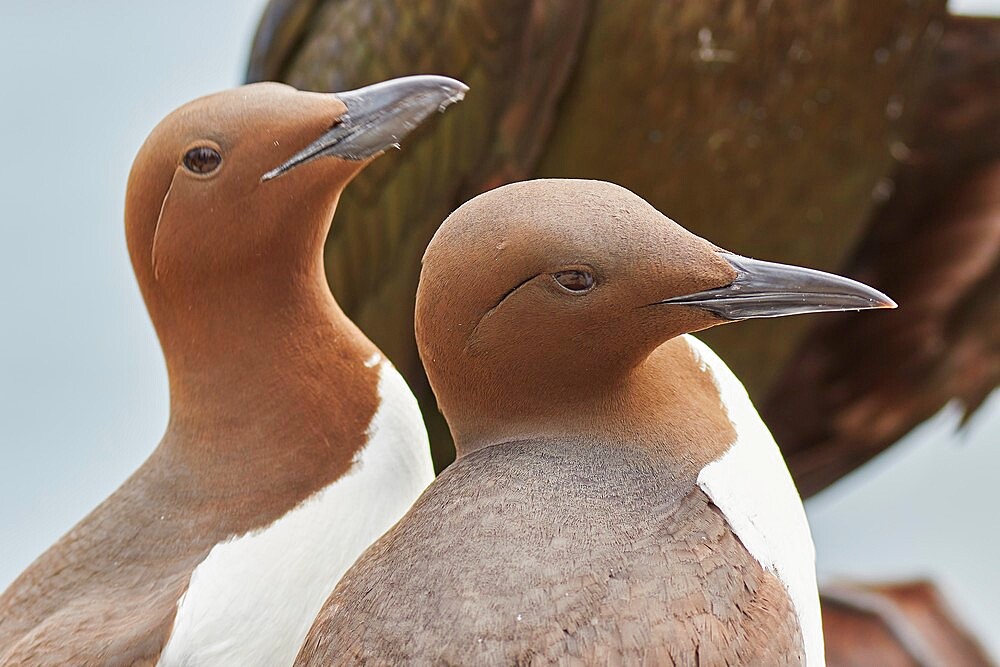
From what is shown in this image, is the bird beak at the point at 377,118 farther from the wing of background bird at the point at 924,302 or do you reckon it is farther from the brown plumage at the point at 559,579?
the wing of background bird at the point at 924,302

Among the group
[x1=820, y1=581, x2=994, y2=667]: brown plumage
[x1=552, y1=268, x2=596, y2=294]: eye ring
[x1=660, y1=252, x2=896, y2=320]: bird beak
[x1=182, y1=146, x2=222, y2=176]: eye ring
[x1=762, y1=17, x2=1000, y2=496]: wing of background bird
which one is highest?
[x1=660, y1=252, x2=896, y2=320]: bird beak

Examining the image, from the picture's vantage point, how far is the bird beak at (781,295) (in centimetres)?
80

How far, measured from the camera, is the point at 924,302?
204 centimetres

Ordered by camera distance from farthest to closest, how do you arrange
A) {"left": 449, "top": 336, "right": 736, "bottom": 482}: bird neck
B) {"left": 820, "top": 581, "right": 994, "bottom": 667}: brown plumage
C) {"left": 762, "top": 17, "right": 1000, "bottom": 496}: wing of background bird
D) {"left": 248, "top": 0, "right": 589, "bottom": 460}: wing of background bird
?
{"left": 820, "top": 581, "right": 994, "bottom": 667}: brown plumage < {"left": 762, "top": 17, "right": 1000, "bottom": 496}: wing of background bird < {"left": 248, "top": 0, "right": 589, "bottom": 460}: wing of background bird < {"left": 449, "top": 336, "right": 736, "bottom": 482}: bird neck

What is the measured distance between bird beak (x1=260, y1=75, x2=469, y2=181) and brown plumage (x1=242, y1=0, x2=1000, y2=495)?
681 mm

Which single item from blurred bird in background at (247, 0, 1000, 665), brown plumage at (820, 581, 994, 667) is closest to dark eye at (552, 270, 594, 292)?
blurred bird in background at (247, 0, 1000, 665)

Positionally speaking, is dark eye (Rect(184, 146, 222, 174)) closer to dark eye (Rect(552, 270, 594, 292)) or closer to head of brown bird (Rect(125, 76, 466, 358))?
head of brown bird (Rect(125, 76, 466, 358))

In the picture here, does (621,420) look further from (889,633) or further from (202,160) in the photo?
(889,633)

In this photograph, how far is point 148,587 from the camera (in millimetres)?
931

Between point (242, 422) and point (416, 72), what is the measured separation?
0.75 meters

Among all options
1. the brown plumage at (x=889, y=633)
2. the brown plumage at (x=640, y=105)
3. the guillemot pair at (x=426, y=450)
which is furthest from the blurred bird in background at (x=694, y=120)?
the guillemot pair at (x=426, y=450)

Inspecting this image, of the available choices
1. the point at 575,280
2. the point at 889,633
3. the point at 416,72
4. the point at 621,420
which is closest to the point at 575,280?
the point at 575,280

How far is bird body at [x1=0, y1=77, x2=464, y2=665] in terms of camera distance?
35.6 inches

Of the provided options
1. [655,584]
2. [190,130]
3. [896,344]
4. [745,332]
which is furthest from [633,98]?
[655,584]
